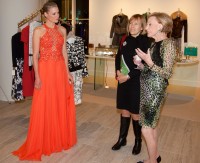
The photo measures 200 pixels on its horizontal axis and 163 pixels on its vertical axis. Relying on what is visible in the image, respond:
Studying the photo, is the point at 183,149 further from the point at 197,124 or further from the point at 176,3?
the point at 176,3

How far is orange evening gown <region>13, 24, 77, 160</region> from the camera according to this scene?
8.90ft

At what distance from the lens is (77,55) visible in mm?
3506

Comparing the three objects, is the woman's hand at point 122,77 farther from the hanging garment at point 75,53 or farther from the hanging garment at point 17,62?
the hanging garment at point 17,62

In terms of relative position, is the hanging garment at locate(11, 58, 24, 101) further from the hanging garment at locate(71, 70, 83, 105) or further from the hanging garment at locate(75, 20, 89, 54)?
the hanging garment at locate(75, 20, 89, 54)

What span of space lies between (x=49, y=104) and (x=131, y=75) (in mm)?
964

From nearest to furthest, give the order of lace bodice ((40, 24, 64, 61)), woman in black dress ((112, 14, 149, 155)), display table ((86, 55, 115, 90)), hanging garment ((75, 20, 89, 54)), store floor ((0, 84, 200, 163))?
1. woman in black dress ((112, 14, 149, 155))
2. lace bodice ((40, 24, 64, 61))
3. store floor ((0, 84, 200, 163))
4. display table ((86, 55, 115, 90))
5. hanging garment ((75, 20, 89, 54))

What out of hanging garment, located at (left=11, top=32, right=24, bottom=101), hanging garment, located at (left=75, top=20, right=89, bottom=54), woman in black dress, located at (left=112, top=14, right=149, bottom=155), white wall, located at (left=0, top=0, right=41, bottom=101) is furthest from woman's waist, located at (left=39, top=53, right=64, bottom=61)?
hanging garment, located at (left=75, top=20, right=89, bottom=54)

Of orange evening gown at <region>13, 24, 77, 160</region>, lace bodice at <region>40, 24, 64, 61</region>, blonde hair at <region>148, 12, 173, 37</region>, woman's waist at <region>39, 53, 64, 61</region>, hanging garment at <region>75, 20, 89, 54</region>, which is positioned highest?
hanging garment at <region>75, 20, 89, 54</region>

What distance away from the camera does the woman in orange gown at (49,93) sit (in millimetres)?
2646

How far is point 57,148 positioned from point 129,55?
137 cm

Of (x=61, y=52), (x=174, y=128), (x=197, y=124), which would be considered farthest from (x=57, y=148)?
(x=197, y=124)

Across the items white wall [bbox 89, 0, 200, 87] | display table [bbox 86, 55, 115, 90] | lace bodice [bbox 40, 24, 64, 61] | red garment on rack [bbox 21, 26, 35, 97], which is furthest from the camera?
display table [bbox 86, 55, 115, 90]

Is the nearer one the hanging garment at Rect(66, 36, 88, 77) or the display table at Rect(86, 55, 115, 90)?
the hanging garment at Rect(66, 36, 88, 77)

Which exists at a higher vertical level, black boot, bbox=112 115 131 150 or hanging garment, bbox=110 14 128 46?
hanging garment, bbox=110 14 128 46
